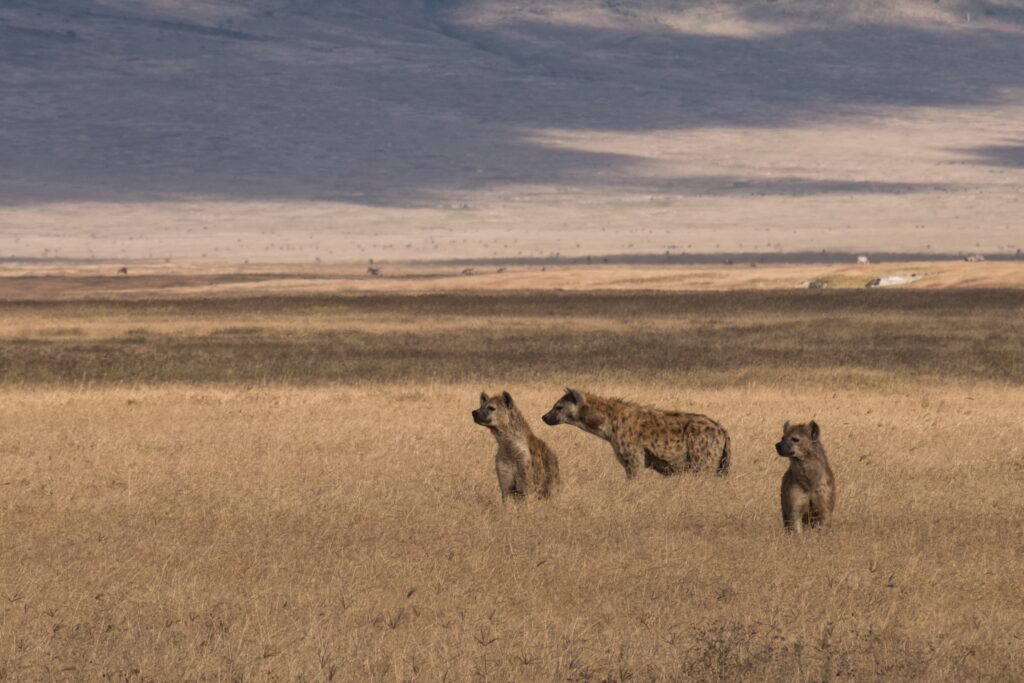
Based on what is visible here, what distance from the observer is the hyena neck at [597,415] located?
52.2 feet

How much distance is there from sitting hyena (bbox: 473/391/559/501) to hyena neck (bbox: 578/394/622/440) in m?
0.69

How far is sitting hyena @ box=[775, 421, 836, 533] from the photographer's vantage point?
13.0 meters

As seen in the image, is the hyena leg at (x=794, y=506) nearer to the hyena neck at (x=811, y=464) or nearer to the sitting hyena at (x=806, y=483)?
the sitting hyena at (x=806, y=483)

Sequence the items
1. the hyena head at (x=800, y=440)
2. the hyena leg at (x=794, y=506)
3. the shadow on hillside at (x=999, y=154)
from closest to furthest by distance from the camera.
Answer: the hyena head at (x=800, y=440) → the hyena leg at (x=794, y=506) → the shadow on hillside at (x=999, y=154)

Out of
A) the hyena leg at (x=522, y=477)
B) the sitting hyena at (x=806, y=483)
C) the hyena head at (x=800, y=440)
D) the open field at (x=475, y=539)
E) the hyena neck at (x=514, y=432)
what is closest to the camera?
the open field at (x=475, y=539)

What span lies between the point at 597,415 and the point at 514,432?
4.51 feet

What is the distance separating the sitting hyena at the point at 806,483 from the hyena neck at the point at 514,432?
2.32 metres

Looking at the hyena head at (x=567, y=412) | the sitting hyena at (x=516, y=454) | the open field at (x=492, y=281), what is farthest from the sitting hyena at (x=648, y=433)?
the open field at (x=492, y=281)

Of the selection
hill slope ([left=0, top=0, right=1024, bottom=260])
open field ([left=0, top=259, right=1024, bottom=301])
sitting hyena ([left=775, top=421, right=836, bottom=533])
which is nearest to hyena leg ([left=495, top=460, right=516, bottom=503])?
sitting hyena ([left=775, top=421, right=836, bottom=533])

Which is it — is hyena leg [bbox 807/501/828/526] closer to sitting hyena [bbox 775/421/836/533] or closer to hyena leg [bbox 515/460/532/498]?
sitting hyena [bbox 775/421/836/533]

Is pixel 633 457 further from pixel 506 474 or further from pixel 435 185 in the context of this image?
pixel 435 185

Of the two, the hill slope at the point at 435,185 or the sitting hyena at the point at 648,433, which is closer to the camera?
the sitting hyena at the point at 648,433

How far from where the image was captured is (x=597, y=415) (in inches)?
626

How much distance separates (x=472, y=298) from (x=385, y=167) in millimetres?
117263
